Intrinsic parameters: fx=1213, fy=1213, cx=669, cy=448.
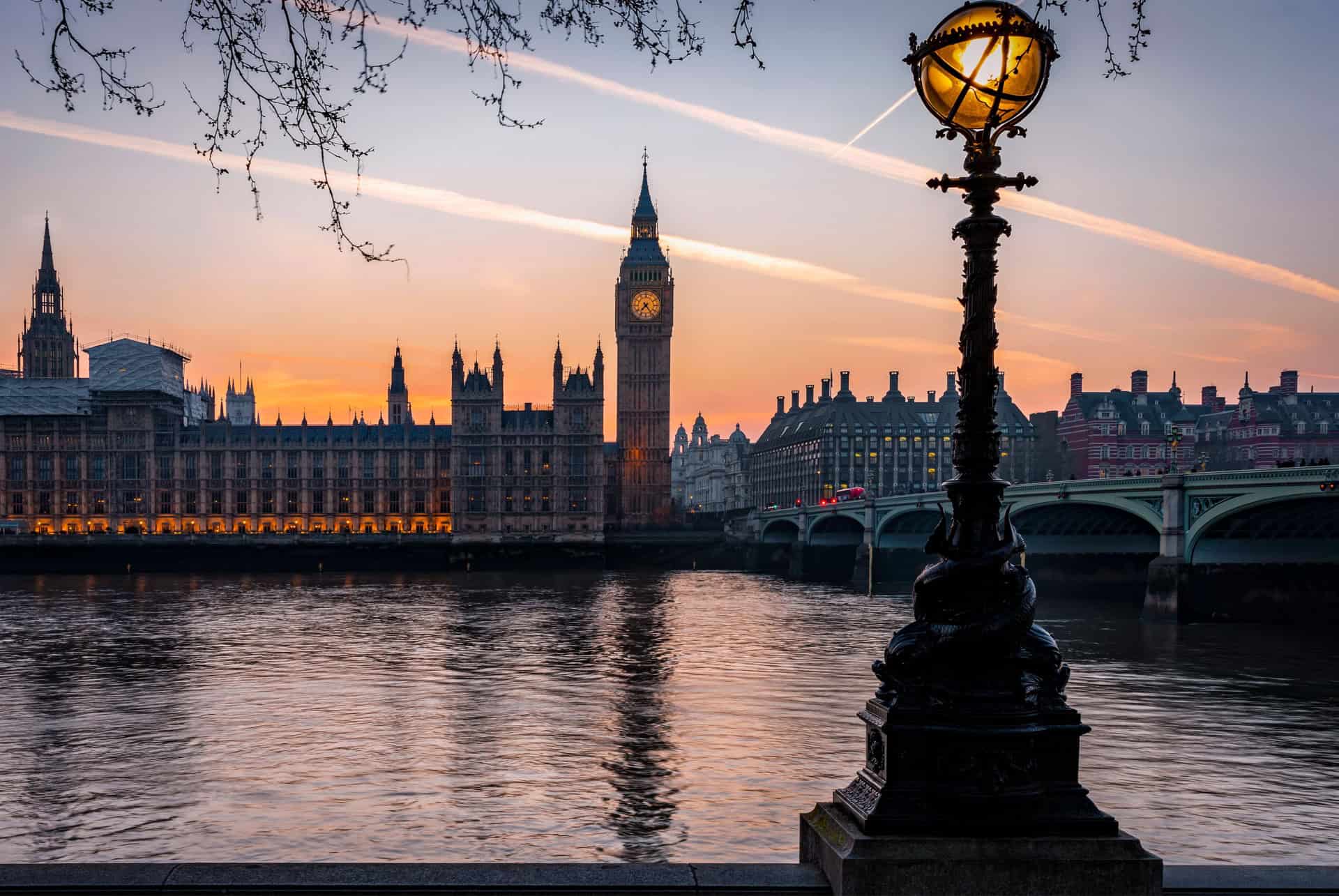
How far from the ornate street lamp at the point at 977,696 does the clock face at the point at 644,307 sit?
390 ft

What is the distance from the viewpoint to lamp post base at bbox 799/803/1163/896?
5.43 m

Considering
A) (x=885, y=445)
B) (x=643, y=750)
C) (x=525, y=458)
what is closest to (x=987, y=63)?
(x=643, y=750)

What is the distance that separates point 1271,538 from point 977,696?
43800 millimetres

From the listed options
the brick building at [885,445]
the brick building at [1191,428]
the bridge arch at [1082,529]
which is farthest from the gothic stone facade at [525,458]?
the bridge arch at [1082,529]

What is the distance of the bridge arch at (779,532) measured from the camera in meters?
91.9

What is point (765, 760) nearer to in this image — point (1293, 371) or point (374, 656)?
point (374, 656)

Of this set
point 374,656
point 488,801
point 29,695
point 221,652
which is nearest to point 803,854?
point 488,801

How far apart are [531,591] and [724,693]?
37.0 meters

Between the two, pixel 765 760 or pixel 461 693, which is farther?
pixel 461 693

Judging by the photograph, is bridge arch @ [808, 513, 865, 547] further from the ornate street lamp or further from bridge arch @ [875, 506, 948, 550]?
the ornate street lamp

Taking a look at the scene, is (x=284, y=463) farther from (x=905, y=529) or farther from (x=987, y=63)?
(x=987, y=63)

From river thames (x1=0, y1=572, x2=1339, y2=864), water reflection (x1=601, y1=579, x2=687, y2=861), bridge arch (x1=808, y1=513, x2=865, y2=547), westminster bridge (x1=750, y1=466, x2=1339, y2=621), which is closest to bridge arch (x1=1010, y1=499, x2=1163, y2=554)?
westminster bridge (x1=750, y1=466, x2=1339, y2=621)

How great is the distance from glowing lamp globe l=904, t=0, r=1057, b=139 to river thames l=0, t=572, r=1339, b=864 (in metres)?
8.10

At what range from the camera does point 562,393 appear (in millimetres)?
107812
